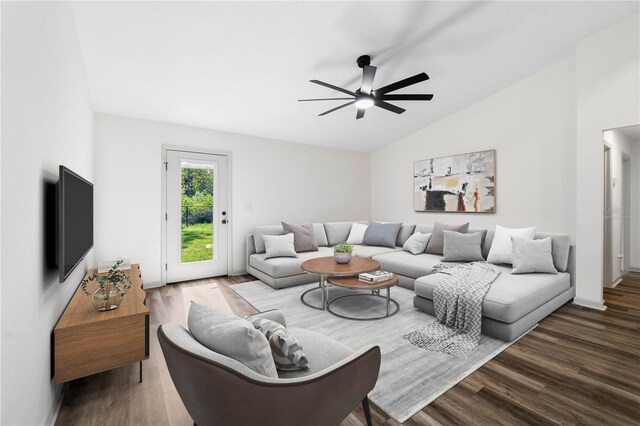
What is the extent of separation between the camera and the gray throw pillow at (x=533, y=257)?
3.14 metres

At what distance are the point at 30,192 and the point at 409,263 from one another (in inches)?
143

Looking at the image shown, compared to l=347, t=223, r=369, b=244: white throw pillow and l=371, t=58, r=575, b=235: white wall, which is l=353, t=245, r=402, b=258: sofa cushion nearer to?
l=347, t=223, r=369, b=244: white throw pillow

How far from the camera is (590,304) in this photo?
319 centimetres

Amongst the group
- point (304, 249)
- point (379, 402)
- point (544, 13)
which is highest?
point (544, 13)

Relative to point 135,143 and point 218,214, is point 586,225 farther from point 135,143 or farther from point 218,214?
point 135,143

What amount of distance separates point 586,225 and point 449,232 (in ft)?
4.68

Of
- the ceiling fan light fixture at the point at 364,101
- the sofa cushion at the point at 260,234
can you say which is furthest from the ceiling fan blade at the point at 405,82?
the sofa cushion at the point at 260,234

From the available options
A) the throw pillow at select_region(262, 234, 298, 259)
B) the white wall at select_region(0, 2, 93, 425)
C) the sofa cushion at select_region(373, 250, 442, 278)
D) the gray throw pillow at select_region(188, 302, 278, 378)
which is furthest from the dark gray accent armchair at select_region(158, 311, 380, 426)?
the throw pillow at select_region(262, 234, 298, 259)

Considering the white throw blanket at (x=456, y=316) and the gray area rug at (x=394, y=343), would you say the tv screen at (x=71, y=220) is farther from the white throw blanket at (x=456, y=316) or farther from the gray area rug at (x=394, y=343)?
the white throw blanket at (x=456, y=316)

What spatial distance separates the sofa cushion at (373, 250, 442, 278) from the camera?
12.0 feet

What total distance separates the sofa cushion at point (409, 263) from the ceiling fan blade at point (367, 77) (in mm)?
2207

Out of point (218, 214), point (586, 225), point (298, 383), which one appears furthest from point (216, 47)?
point (586, 225)

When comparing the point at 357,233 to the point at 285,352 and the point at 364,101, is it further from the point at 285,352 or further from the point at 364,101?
the point at 285,352

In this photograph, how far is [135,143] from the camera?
158 inches
